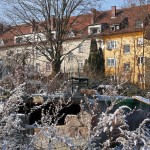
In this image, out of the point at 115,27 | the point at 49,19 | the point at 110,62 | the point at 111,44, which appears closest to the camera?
the point at 49,19

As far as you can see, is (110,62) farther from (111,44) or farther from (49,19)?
(49,19)

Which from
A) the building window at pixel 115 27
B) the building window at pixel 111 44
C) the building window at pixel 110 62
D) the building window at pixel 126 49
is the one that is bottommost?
the building window at pixel 110 62

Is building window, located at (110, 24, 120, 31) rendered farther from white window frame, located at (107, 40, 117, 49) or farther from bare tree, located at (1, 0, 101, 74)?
bare tree, located at (1, 0, 101, 74)

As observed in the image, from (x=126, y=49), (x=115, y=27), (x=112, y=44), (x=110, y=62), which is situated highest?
(x=115, y=27)

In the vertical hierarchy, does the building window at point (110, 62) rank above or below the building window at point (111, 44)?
below

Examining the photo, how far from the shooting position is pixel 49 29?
25.0m

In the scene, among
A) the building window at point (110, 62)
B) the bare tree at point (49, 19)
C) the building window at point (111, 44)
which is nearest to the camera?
the bare tree at point (49, 19)

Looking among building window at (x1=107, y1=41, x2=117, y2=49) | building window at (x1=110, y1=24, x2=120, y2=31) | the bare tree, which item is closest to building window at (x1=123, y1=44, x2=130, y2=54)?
building window at (x1=107, y1=41, x2=117, y2=49)

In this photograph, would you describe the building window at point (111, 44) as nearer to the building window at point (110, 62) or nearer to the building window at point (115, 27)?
the building window at point (110, 62)

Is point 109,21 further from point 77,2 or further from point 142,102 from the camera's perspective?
point 142,102

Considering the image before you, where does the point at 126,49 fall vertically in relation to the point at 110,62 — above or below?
above

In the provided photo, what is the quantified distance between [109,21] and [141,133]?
44727 millimetres

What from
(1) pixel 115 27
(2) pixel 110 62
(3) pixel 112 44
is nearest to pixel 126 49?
(3) pixel 112 44

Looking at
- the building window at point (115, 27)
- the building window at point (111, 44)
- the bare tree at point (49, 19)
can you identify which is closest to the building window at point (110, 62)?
the building window at point (111, 44)
